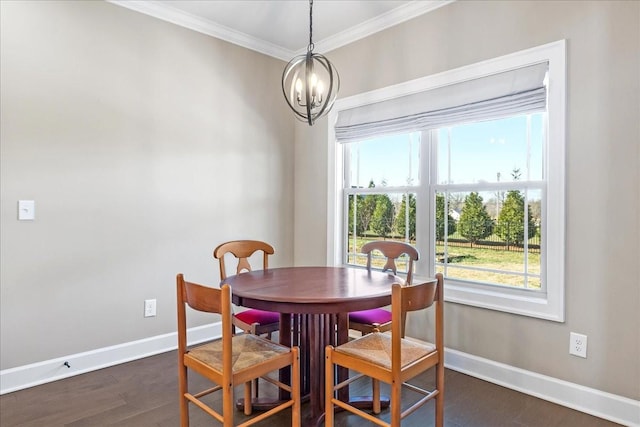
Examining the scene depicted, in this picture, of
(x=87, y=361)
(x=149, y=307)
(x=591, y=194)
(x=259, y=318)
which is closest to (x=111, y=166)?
(x=149, y=307)

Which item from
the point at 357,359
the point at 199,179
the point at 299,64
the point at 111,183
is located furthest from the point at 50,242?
the point at 357,359

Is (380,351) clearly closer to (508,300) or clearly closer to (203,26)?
(508,300)

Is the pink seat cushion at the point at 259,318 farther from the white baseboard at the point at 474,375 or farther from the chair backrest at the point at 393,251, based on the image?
the white baseboard at the point at 474,375

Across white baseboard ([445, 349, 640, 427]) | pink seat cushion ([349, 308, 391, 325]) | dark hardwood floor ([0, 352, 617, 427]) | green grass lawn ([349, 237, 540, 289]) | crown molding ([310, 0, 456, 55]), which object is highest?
crown molding ([310, 0, 456, 55])

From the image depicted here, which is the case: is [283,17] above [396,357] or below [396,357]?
above

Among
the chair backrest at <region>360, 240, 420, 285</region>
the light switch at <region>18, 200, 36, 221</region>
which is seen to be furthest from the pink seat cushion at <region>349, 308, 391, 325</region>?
the light switch at <region>18, 200, 36, 221</region>

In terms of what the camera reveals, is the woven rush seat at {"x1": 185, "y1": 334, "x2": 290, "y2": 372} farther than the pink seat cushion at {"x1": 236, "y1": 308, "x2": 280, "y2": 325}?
No

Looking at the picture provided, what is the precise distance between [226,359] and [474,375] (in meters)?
1.91

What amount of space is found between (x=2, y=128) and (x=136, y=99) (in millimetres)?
885

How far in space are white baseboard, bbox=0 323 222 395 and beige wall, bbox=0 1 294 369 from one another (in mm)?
48

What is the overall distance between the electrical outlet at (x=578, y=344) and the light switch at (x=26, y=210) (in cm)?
348

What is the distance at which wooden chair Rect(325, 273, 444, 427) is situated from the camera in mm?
1621

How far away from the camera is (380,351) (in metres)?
1.84

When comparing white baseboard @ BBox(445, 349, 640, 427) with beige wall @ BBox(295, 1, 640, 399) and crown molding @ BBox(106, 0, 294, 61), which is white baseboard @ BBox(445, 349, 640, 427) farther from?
crown molding @ BBox(106, 0, 294, 61)
